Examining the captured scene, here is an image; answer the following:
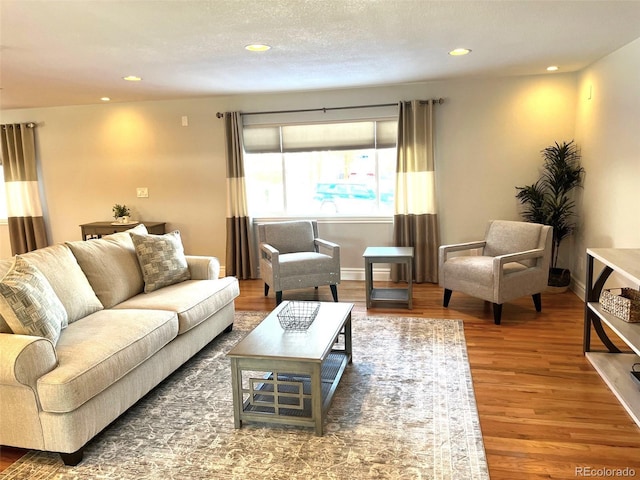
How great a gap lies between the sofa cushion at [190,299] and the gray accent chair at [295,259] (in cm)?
78

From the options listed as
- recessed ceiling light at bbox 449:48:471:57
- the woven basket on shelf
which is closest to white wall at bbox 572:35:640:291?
the woven basket on shelf

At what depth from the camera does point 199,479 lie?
2.01 m

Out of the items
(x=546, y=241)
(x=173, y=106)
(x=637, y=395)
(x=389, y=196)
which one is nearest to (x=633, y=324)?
(x=637, y=395)

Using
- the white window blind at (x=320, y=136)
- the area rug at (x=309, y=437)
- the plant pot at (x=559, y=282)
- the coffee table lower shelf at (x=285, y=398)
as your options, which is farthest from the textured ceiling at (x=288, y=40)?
the area rug at (x=309, y=437)

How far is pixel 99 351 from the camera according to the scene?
231 centimetres

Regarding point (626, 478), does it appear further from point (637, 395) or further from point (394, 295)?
point (394, 295)

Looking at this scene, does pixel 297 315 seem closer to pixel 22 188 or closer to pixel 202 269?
pixel 202 269

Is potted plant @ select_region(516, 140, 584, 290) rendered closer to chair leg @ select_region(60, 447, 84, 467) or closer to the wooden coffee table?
the wooden coffee table

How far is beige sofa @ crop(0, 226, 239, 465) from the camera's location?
2082mm

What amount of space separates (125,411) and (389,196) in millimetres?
3871

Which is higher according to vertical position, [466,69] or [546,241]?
[466,69]

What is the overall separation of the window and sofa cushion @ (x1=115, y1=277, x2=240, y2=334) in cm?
225

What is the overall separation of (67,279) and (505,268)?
3.35 metres

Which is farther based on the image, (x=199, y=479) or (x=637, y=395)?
(x=637, y=395)
